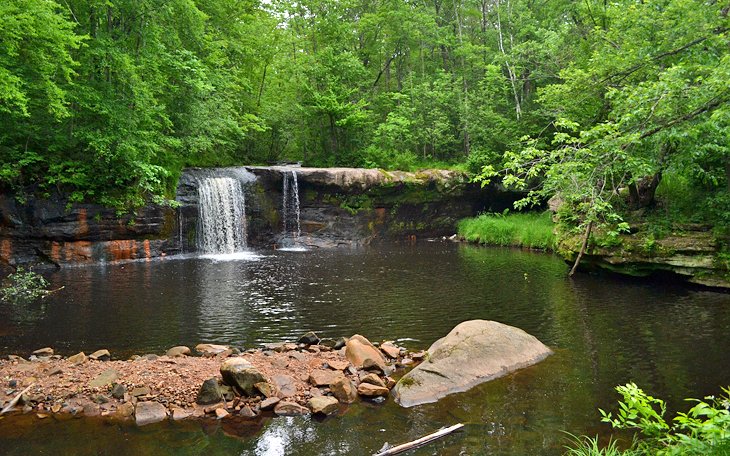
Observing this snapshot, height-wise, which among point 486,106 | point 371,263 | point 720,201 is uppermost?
point 486,106

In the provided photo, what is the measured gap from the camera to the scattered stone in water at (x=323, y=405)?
601 cm

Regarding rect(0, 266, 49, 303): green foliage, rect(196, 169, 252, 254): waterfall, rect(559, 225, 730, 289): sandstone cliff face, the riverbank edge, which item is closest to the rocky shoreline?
rect(0, 266, 49, 303): green foliage

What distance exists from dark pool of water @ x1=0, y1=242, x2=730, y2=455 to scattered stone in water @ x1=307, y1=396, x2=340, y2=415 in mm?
201

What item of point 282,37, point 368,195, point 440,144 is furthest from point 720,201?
point 282,37

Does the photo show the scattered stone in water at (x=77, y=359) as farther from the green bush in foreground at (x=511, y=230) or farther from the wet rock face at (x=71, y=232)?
the green bush in foreground at (x=511, y=230)

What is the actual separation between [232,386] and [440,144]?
26244 mm

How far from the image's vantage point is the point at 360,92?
3200 cm

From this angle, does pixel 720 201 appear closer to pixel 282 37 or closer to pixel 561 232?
pixel 561 232

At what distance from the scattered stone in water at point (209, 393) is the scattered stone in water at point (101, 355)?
2.67m

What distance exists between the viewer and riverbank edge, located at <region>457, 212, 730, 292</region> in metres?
12.5

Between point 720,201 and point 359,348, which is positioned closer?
point 359,348

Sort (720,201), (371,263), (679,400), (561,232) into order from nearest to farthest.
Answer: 1. (679,400)
2. (720,201)
3. (561,232)
4. (371,263)

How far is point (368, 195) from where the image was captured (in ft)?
87.8

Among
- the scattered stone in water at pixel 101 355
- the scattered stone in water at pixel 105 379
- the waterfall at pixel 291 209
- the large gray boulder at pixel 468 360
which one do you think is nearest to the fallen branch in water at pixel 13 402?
the scattered stone in water at pixel 105 379
